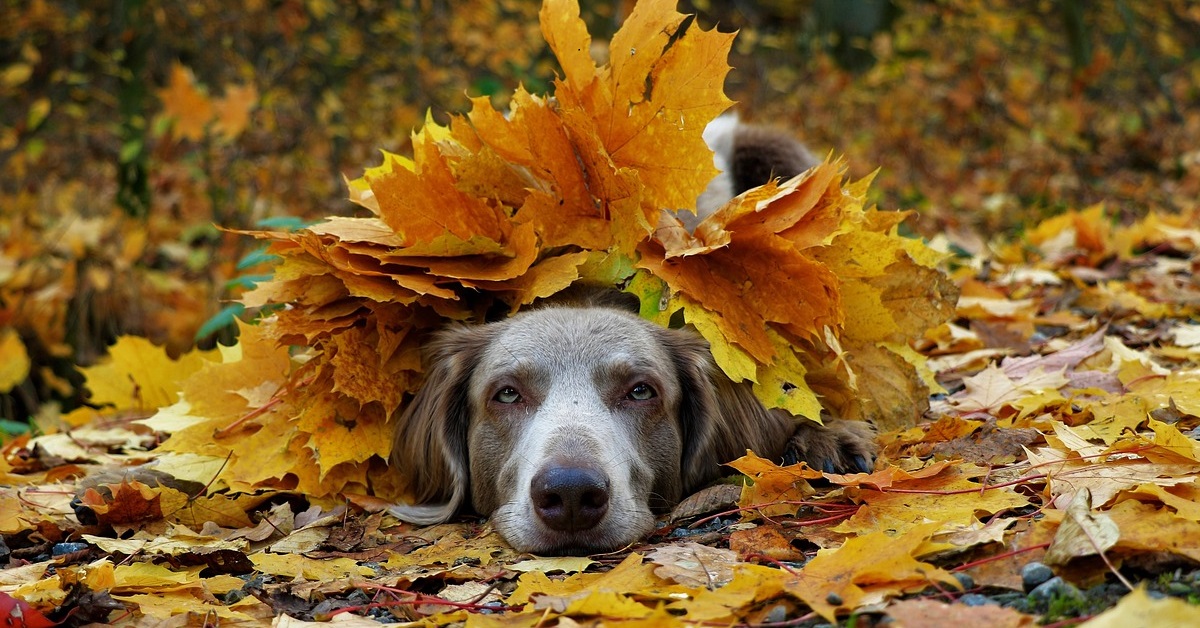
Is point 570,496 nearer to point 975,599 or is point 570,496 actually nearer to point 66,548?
point 975,599

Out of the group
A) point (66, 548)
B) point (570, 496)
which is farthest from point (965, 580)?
point (66, 548)

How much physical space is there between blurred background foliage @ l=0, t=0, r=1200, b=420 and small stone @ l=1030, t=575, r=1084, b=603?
460 cm

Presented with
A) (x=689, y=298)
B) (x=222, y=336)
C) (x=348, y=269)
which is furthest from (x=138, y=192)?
(x=689, y=298)

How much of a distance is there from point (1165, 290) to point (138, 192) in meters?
6.89

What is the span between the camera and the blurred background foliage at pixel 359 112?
8.34m

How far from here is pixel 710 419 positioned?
4.01m

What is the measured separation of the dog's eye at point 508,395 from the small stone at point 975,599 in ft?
6.03

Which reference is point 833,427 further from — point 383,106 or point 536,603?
point 383,106

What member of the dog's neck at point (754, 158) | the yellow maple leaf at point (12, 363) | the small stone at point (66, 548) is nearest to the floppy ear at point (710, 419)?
the small stone at point (66, 548)

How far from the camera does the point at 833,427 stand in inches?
160

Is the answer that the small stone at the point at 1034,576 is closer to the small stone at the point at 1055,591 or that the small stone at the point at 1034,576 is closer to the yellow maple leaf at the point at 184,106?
the small stone at the point at 1055,591

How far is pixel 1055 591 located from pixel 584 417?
1.67 m

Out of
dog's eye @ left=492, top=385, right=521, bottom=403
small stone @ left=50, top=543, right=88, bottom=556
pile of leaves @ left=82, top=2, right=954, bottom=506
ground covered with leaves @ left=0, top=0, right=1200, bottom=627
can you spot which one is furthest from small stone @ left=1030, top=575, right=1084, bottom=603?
small stone @ left=50, top=543, right=88, bottom=556

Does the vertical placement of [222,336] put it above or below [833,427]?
above
